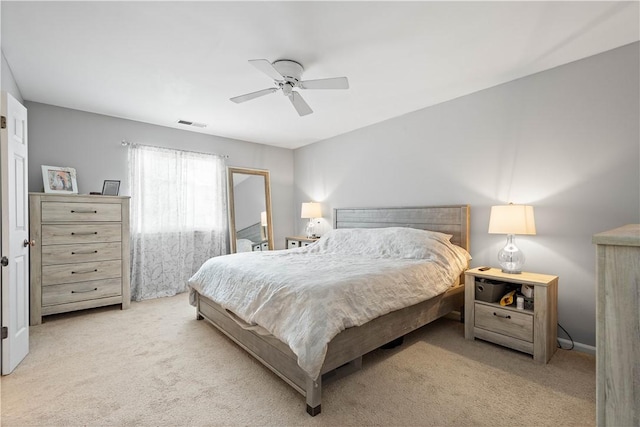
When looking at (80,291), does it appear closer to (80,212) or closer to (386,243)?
(80,212)

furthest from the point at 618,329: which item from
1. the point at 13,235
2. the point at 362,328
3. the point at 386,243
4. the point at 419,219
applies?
the point at 13,235

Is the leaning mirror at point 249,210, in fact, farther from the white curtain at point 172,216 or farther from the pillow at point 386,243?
the pillow at point 386,243

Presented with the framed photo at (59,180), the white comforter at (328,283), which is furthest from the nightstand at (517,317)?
the framed photo at (59,180)

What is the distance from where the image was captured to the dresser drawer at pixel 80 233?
323 centimetres

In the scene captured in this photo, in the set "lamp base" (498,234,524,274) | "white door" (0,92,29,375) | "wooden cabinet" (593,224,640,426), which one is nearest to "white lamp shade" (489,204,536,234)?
"lamp base" (498,234,524,274)

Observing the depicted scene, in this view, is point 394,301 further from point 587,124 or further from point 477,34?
point 587,124

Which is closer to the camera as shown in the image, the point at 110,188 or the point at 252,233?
the point at 110,188

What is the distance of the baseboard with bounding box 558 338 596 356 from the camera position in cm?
248

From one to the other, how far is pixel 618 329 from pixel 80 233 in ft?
14.6

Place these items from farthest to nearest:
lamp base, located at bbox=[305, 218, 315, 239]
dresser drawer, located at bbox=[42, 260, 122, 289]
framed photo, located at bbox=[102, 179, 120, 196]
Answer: lamp base, located at bbox=[305, 218, 315, 239] → framed photo, located at bbox=[102, 179, 120, 196] → dresser drawer, located at bbox=[42, 260, 122, 289]

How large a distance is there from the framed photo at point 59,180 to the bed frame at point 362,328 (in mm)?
2113

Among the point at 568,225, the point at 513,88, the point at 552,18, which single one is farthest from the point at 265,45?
the point at 568,225

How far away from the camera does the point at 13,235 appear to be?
2.26 metres

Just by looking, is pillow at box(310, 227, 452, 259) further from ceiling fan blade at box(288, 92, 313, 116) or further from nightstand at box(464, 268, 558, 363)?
ceiling fan blade at box(288, 92, 313, 116)
